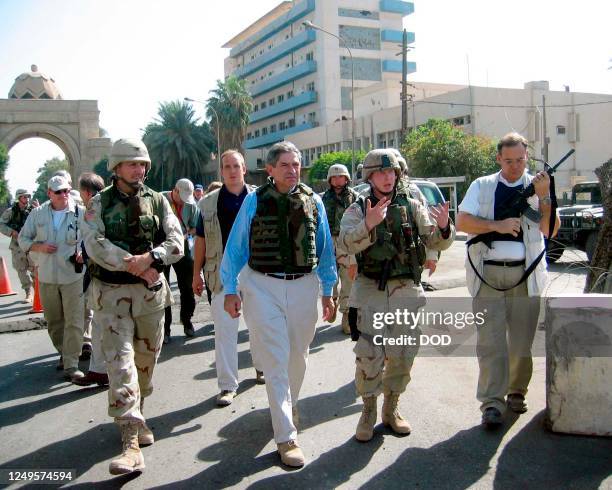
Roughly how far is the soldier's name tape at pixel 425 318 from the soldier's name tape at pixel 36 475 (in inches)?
83.4

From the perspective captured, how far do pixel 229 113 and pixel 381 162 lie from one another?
60660 mm

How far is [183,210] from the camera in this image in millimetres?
7414

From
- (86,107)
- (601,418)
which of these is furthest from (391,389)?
(86,107)

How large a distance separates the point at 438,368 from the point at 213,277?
7.49 ft

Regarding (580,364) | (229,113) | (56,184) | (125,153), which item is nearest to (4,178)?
(229,113)

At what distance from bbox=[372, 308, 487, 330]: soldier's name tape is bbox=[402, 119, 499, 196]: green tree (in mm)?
27239

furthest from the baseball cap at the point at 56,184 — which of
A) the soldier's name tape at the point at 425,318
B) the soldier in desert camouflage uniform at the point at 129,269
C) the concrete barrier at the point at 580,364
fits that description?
the concrete barrier at the point at 580,364

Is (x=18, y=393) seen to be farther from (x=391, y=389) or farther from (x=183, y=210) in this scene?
(x=391, y=389)

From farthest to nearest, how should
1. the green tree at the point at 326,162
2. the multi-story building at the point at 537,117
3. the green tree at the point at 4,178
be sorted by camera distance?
the green tree at the point at 4,178 → the green tree at the point at 326,162 → the multi-story building at the point at 537,117

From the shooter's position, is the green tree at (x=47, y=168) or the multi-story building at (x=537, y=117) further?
the green tree at (x=47, y=168)

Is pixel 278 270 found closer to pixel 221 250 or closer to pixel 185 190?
pixel 221 250

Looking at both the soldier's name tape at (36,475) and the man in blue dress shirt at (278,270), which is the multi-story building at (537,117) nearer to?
the man in blue dress shirt at (278,270)

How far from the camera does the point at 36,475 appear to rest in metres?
3.64

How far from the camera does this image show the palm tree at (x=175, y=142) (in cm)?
5934
